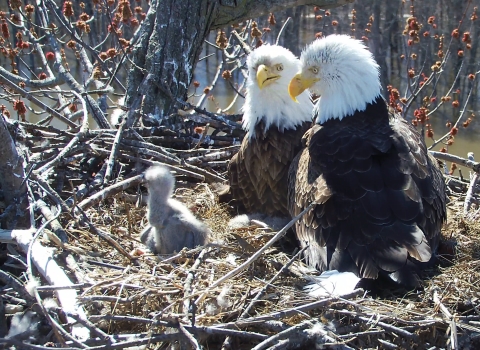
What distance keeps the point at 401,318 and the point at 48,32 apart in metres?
3.99

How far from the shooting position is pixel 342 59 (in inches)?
148

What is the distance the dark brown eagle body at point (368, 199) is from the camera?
3.01 meters

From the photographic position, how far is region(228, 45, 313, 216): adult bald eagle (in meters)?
4.00

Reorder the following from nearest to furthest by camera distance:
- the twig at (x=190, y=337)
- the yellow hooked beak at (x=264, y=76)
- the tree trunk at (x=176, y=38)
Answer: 1. the twig at (x=190, y=337)
2. the yellow hooked beak at (x=264, y=76)
3. the tree trunk at (x=176, y=38)

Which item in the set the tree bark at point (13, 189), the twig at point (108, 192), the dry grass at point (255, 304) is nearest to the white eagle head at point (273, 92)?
the twig at point (108, 192)

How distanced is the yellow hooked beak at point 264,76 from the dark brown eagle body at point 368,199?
0.51 metres

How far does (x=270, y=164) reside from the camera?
4.04 meters

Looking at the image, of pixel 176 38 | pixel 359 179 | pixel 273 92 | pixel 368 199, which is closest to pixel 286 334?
pixel 368 199

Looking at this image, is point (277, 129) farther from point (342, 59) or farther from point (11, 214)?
point (11, 214)

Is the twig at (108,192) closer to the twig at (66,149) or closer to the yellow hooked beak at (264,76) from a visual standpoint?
the twig at (66,149)

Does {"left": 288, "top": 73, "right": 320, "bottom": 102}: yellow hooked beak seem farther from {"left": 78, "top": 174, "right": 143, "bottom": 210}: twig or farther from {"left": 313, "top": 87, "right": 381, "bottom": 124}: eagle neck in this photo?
{"left": 78, "top": 174, "right": 143, "bottom": 210}: twig

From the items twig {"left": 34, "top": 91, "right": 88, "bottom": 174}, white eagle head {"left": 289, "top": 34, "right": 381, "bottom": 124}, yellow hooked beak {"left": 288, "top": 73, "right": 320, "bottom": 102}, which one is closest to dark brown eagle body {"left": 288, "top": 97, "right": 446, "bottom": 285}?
white eagle head {"left": 289, "top": 34, "right": 381, "bottom": 124}

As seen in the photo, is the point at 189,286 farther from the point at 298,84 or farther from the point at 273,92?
the point at 273,92

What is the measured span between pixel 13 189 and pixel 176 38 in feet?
6.91
